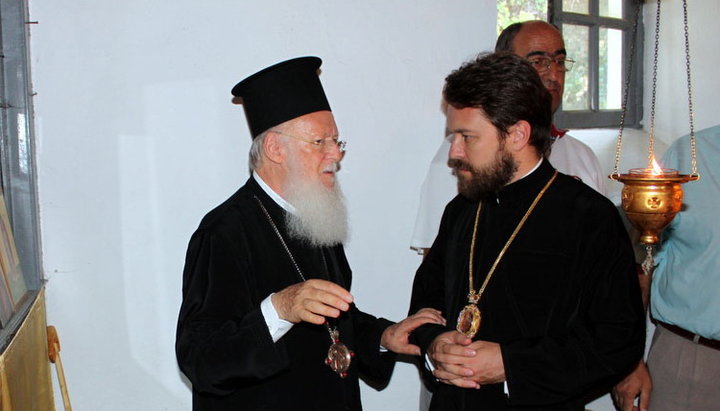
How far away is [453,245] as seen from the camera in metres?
2.57

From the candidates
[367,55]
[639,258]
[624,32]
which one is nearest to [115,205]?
[367,55]

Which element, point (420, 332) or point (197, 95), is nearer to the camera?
point (420, 332)

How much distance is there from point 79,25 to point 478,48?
1946mm

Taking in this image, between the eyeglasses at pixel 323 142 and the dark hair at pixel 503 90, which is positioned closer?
the dark hair at pixel 503 90

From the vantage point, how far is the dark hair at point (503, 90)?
2285 millimetres

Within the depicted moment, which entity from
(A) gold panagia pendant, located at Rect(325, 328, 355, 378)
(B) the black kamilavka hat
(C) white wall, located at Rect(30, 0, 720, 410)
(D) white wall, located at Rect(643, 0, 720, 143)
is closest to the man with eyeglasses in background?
(C) white wall, located at Rect(30, 0, 720, 410)

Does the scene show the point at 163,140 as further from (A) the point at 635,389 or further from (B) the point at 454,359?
(A) the point at 635,389

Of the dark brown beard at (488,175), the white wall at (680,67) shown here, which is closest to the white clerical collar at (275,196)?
the dark brown beard at (488,175)

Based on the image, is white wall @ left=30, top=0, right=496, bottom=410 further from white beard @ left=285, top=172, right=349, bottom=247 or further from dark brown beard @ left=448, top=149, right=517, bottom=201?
dark brown beard @ left=448, top=149, right=517, bottom=201

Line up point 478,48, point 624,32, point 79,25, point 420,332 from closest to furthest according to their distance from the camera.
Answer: point 420,332 < point 79,25 < point 478,48 < point 624,32

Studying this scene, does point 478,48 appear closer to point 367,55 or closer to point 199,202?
point 367,55

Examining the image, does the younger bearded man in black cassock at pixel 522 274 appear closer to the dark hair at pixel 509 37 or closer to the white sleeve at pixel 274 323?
the white sleeve at pixel 274 323

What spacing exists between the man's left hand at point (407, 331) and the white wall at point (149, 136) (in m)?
1.07

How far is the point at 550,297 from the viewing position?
2256mm
